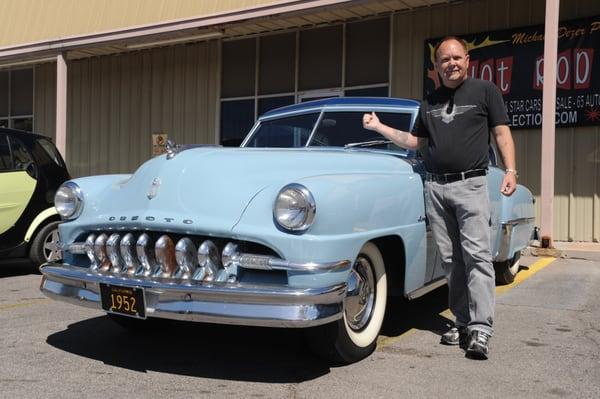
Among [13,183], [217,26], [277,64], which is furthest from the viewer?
[277,64]

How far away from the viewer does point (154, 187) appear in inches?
139

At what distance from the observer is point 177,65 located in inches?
565

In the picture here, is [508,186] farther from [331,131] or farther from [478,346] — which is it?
[331,131]

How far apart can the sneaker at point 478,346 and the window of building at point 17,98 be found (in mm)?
15769

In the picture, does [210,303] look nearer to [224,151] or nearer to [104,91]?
[224,151]

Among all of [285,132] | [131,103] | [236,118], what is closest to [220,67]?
[236,118]

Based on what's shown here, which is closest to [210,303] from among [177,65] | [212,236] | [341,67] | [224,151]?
[212,236]

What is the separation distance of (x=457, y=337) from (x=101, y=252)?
2.31 meters

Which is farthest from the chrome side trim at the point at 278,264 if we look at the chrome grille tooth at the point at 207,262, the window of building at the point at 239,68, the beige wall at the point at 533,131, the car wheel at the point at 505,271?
the window of building at the point at 239,68

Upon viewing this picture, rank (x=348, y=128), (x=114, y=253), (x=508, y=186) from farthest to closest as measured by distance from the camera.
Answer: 1. (x=348, y=128)
2. (x=508, y=186)
3. (x=114, y=253)

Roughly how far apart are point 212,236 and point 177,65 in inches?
466

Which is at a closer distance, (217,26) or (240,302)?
(240,302)

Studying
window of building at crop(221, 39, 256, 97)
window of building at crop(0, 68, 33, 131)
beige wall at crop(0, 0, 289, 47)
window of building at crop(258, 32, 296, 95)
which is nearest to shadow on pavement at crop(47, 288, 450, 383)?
beige wall at crop(0, 0, 289, 47)

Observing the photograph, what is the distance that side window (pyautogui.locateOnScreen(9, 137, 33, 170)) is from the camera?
6.93m
